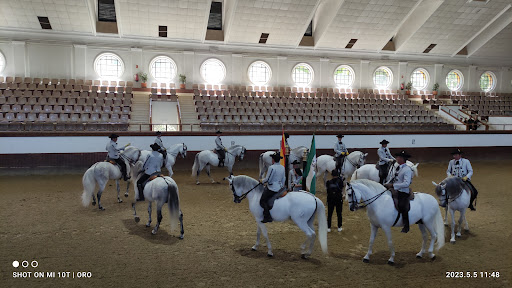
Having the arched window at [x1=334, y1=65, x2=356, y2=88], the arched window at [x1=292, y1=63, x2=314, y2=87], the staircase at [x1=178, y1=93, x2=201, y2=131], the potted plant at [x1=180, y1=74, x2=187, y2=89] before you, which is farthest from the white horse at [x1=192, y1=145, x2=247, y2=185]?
the arched window at [x1=334, y1=65, x2=356, y2=88]

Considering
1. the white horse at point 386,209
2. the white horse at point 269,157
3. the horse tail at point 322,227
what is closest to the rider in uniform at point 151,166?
the horse tail at point 322,227

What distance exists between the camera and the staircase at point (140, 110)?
19961mm

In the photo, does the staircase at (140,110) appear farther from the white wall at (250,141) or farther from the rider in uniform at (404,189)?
the rider in uniform at (404,189)

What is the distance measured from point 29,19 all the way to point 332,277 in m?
25.7

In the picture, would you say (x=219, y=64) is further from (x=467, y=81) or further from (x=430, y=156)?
(x=467, y=81)

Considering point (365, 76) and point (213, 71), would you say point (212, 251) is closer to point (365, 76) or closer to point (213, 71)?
point (213, 71)

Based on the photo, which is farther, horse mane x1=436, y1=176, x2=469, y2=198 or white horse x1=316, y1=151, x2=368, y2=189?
white horse x1=316, y1=151, x2=368, y2=189

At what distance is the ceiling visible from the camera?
73.9 feet

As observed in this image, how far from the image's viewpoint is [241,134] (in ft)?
60.2

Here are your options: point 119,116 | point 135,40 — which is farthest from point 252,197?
point 135,40

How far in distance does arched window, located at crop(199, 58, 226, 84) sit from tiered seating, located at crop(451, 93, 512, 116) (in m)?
21.2

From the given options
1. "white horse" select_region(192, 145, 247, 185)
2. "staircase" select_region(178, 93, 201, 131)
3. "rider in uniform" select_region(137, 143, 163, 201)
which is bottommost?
"white horse" select_region(192, 145, 247, 185)

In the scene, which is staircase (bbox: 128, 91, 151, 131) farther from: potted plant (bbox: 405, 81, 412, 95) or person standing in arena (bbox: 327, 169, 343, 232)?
potted plant (bbox: 405, 81, 412, 95)

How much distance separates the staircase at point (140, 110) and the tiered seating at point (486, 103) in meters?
26.6
